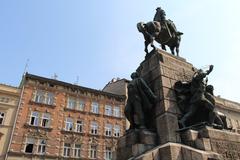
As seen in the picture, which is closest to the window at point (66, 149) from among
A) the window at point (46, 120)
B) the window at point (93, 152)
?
the window at point (93, 152)

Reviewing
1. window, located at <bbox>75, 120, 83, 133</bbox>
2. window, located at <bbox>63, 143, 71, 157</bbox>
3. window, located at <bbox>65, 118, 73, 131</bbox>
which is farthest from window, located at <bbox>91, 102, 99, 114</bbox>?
window, located at <bbox>63, 143, 71, 157</bbox>

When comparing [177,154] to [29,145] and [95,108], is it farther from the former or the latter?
[95,108]

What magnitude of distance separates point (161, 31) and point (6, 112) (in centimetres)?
2152

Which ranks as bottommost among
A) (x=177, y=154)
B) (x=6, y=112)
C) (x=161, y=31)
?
(x=177, y=154)

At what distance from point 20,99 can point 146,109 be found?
73.6 feet

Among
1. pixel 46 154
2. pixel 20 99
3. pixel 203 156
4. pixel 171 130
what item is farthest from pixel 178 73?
pixel 20 99

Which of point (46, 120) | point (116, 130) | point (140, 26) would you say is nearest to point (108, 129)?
point (116, 130)

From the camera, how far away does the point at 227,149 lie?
555 cm

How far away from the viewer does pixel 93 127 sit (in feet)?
92.4

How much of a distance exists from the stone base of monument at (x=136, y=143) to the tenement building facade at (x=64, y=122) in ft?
66.1

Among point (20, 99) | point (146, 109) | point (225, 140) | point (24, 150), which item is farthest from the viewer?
point (20, 99)

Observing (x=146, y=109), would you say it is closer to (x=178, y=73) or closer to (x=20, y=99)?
(x=178, y=73)

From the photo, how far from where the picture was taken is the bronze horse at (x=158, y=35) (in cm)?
802

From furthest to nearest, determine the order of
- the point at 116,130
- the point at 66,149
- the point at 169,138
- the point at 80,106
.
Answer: the point at 116,130
the point at 80,106
the point at 66,149
the point at 169,138
